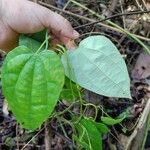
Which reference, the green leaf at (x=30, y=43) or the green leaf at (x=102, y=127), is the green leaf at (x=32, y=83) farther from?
the green leaf at (x=102, y=127)

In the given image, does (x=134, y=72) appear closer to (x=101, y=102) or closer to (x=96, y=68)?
(x=101, y=102)

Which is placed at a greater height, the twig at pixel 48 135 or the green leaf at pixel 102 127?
the green leaf at pixel 102 127

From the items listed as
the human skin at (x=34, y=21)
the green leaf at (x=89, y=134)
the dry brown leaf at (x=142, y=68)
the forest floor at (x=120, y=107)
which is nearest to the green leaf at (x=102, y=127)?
the green leaf at (x=89, y=134)

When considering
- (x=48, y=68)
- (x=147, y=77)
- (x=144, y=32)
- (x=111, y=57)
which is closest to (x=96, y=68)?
(x=111, y=57)

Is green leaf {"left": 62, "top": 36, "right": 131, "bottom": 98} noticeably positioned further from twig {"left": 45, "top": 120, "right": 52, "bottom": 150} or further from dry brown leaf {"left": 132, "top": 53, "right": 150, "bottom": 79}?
dry brown leaf {"left": 132, "top": 53, "right": 150, "bottom": 79}

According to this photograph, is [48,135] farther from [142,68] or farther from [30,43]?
[142,68]

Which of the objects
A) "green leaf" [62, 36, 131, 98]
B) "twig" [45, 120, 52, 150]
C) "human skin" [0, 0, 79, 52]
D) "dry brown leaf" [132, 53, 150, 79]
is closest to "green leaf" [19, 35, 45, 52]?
"human skin" [0, 0, 79, 52]

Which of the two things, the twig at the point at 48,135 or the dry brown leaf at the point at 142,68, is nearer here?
the twig at the point at 48,135
